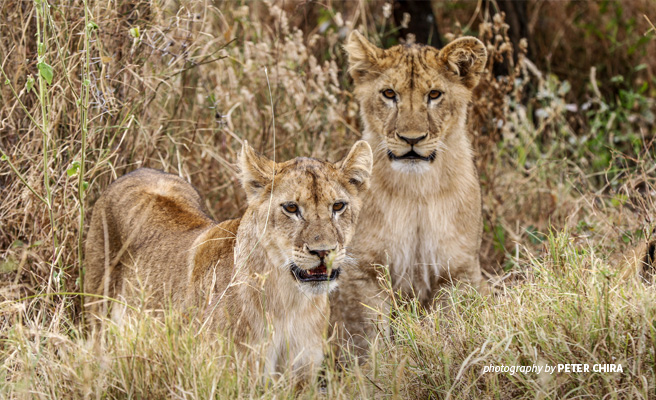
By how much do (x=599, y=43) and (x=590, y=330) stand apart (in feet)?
20.6

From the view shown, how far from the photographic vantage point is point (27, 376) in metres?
3.02

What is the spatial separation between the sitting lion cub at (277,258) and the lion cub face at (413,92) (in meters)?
0.39

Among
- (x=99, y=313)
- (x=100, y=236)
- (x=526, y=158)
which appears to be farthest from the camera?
(x=526, y=158)

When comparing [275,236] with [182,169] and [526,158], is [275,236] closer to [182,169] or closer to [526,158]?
[182,169]

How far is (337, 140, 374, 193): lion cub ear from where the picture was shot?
393 centimetres

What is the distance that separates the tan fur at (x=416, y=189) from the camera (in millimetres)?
4352

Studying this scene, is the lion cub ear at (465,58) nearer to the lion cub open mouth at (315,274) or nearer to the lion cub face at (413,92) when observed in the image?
the lion cub face at (413,92)

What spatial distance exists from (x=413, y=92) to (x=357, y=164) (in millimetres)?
656

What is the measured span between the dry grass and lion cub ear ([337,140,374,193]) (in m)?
0.66

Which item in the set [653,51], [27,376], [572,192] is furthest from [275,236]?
[653,51]

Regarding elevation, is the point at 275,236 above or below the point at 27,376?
above

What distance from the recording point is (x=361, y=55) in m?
4.59

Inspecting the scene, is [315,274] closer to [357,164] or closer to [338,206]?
[338,206]

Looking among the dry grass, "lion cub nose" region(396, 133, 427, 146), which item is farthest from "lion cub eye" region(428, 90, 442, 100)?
the dry grass
